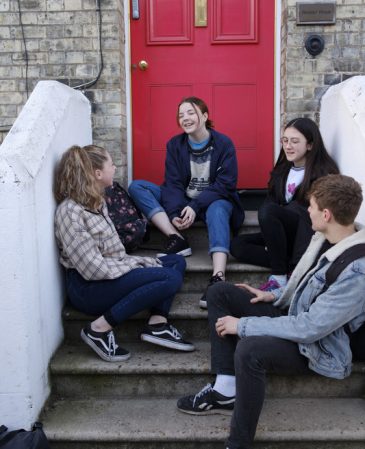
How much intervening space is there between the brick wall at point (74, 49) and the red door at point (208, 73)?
1.06 feet

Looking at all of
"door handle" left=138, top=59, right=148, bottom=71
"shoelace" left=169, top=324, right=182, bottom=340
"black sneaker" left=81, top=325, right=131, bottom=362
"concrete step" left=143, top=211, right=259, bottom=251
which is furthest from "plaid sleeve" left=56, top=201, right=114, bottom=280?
"door handle" left=138, top=59, right=148, bottom=71

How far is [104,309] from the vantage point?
3.10 metres

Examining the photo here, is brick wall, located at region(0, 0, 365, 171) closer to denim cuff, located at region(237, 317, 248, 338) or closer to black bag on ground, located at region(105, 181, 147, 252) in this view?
black bag on ground, located at region(105, 181, 147, 252)

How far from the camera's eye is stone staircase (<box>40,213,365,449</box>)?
258 centimetres

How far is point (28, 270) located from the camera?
262 cm

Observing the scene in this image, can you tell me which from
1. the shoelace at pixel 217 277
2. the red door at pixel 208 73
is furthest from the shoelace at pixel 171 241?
the red door at pixel 208 73

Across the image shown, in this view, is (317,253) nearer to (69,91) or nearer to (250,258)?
(250,258)

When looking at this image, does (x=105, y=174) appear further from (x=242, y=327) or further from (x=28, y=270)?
(x=242, y=327)

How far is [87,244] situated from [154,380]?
2.63 ft

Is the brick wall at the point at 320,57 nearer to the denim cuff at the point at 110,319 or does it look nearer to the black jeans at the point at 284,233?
the black jeans at the point at 284,233

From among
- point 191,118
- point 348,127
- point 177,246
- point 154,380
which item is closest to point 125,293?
point 154,380

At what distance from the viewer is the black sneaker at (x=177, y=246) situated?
12.5 ft

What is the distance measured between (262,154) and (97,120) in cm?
146

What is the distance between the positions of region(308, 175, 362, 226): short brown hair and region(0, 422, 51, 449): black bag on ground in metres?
1.60
